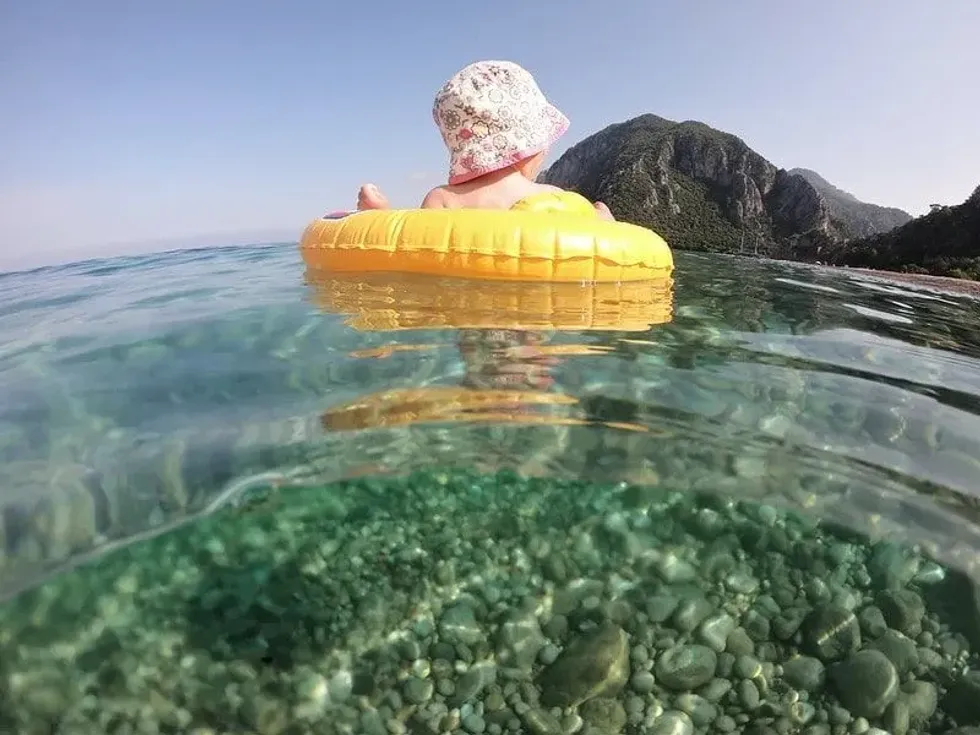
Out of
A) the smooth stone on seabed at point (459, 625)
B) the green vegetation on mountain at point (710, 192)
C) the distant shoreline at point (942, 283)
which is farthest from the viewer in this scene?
the green vegetation on mountain at point (710, 192)

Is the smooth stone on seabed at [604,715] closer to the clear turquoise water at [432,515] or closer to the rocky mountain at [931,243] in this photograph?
the clear turquoise water at [432,515]

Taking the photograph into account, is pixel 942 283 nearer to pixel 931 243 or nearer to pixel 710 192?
pixel 931 243

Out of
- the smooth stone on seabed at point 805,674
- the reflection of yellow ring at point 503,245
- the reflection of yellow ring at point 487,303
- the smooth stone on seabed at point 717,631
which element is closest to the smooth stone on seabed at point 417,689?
the smooth stone on seabed at point 717,631

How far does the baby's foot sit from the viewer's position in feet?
21.4

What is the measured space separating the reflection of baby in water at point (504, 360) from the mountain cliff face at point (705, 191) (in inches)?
733

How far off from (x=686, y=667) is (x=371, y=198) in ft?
18.4

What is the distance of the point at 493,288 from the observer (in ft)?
15.5

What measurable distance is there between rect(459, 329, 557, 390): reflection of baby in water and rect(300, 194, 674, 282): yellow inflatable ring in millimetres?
1432

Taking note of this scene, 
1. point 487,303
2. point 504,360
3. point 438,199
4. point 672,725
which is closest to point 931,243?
point 438,199

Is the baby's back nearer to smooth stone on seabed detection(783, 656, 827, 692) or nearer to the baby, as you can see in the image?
the baby

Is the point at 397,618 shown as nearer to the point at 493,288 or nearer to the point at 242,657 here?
the point at 242,657

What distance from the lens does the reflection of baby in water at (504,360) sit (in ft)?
8.98

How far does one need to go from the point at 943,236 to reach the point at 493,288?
454 inches

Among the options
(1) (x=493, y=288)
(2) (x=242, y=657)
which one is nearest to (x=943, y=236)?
(1) (x=493, y=288)
